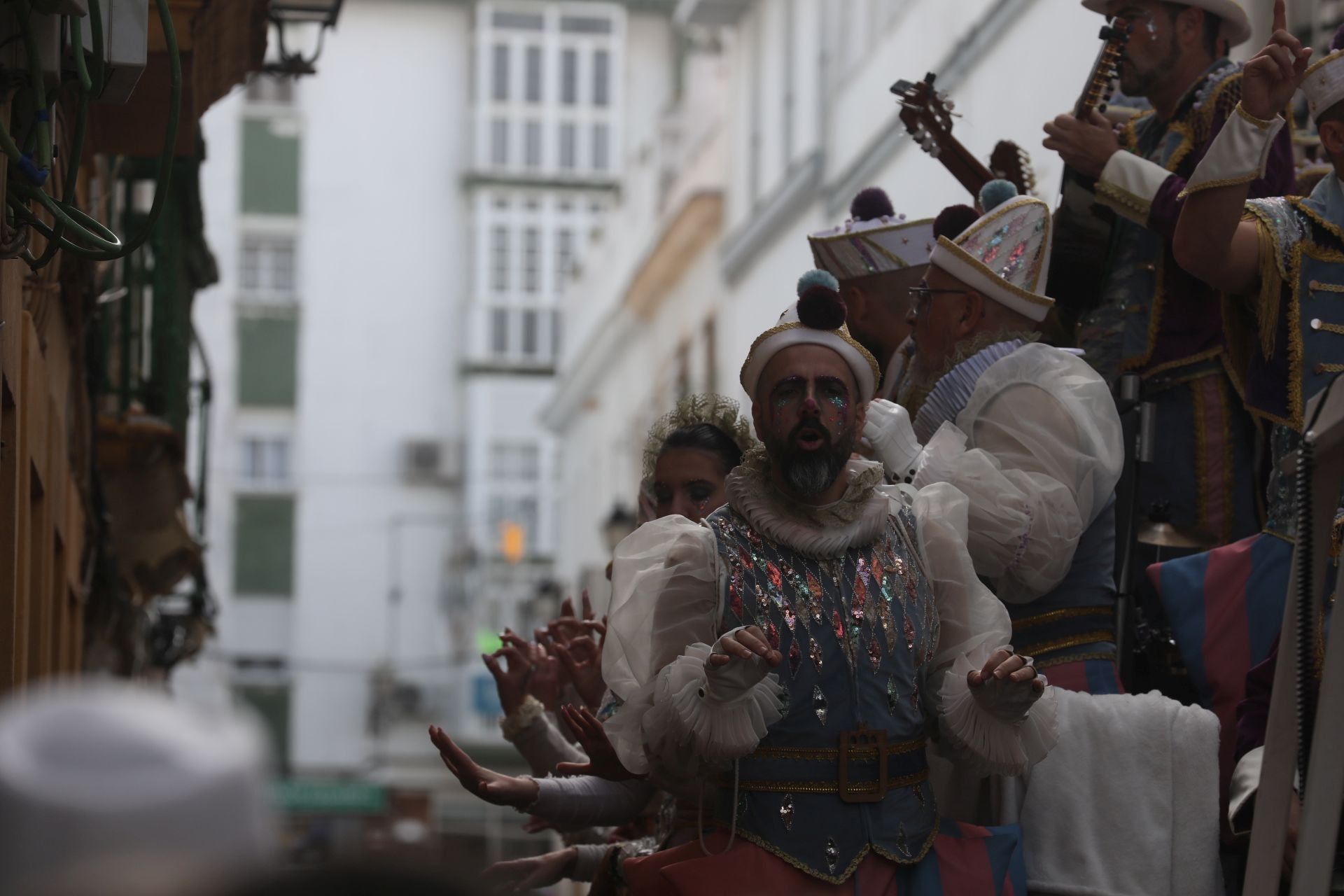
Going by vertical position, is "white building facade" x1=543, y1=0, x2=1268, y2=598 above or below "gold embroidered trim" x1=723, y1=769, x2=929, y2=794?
above

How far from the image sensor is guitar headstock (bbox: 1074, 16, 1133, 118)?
678 cm

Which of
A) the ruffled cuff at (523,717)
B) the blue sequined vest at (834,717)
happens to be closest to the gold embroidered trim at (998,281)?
the blue sequined vest at (834,717)

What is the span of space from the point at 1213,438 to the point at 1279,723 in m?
1.84

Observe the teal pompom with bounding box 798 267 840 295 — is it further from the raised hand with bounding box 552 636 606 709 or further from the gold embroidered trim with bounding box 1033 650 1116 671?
the raised hand with bounding box 552 636 606 709

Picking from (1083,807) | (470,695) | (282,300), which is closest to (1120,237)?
(1083,807)

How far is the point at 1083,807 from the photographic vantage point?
218 inches

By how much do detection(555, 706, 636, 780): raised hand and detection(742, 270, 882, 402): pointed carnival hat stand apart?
0.90m

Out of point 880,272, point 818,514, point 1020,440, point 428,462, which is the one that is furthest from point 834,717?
point 428,462

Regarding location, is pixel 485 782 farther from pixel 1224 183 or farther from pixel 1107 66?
pixel 1107 66

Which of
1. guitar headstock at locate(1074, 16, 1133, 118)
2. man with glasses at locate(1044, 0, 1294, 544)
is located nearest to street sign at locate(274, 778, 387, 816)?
man with glasses at locate(1044, 0, 1294, 544)

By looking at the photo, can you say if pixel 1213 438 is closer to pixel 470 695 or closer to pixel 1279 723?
pixel 1279 723

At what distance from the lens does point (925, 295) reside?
622 cm

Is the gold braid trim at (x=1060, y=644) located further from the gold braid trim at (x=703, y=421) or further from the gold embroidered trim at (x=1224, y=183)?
the gold embroidered trim at (x=1224, y=183)

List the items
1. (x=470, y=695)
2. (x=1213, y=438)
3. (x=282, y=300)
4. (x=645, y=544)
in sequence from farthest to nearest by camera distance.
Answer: (x=282, y=300) < (x=470, y=695) < (x=1213, y=438) < (x=645, y=544)
